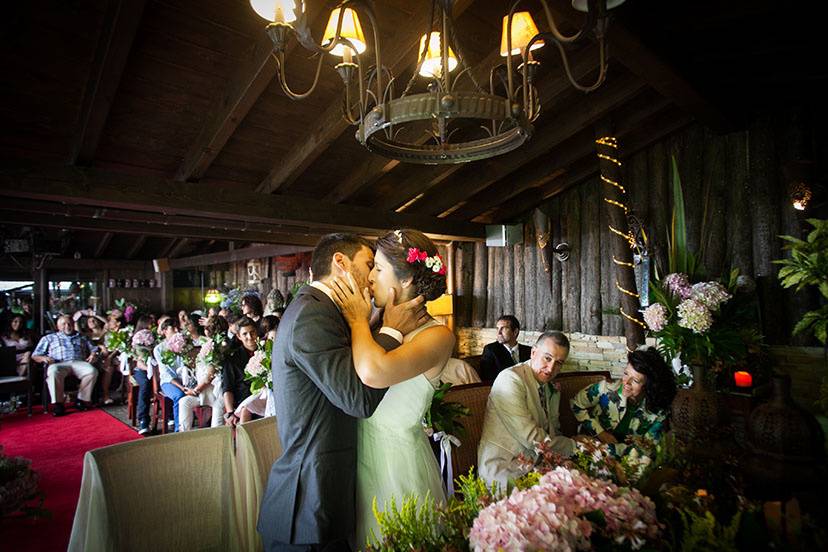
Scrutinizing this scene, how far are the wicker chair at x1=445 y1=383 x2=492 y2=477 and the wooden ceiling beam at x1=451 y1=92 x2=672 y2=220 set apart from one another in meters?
4.21

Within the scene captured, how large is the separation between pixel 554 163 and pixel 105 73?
5369 millimetres

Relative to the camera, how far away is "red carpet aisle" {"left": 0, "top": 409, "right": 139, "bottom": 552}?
3.69 meters

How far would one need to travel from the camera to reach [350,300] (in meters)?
1.68

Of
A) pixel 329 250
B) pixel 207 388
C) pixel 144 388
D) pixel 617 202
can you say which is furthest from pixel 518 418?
pixel 144 388

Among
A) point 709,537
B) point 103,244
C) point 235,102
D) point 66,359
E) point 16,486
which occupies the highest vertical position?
point 235,102

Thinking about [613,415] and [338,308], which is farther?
[613,415]

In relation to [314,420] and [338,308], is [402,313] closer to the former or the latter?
[338,308]

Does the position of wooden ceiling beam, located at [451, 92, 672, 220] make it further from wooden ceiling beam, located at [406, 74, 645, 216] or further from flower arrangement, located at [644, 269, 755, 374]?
flower arrangement, located at [644, 269, 755, 374]

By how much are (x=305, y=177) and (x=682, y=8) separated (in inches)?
166

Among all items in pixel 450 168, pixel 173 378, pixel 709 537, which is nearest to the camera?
pixel 709 537

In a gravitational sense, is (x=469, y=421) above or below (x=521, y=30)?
below

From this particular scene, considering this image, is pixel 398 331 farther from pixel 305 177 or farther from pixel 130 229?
pixel 130 229

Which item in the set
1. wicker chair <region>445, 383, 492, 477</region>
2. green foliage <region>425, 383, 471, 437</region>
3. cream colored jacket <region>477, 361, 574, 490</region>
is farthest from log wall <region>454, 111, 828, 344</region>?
green foliage <region>425, 383, 471, 437</region>

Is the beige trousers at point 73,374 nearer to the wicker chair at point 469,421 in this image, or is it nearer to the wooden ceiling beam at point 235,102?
the wooden ceiling beam at point 235,102
